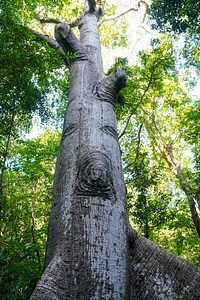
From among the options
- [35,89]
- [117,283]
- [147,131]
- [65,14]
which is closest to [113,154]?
[117,283]

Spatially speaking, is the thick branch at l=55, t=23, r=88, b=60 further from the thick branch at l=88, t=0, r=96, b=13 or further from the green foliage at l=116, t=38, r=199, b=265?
the green foliage at l=116, t=38, r=199, b=265

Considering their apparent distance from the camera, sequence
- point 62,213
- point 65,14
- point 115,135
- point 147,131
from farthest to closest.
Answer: point 147,131, point 65,14, point 115,135, point 62,213

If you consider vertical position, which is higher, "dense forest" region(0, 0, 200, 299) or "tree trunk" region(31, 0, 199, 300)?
"dense forest" region(0, 0, 200, 299)

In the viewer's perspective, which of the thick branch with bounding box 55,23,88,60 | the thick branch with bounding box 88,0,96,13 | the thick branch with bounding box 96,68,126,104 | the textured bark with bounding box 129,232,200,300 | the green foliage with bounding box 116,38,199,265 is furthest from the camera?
the green foliage with bounding box 116,38,199,265

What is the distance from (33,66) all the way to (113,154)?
2351 mm

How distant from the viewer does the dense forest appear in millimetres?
3705

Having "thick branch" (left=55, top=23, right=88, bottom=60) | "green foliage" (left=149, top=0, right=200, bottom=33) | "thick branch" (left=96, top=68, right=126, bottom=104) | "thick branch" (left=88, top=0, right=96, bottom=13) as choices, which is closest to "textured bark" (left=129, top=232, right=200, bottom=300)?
A: "thick branch" (left=96, top=68, right=126, bottom=104)

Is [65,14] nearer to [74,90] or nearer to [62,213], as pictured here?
[74,90]

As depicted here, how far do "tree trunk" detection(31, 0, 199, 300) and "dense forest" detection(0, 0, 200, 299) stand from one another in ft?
3.44

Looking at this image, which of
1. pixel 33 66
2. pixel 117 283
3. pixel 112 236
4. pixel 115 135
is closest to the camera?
pixel 117 283

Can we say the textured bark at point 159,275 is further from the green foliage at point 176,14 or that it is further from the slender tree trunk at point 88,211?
the green foliage at point 176,14

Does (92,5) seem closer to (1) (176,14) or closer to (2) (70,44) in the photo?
(2) (70,44)

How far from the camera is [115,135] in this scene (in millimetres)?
2299

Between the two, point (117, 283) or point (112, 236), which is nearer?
point (117, 283)
